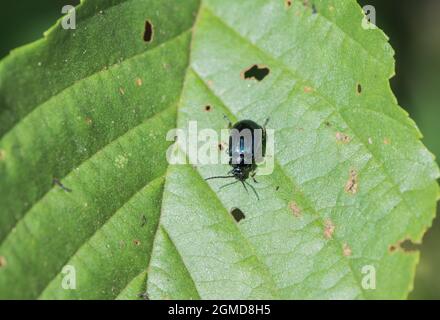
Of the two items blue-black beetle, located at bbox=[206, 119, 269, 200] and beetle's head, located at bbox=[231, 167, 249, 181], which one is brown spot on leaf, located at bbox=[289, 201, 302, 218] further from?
beetle's head, located at bbox=[231, 167, 249, 181]

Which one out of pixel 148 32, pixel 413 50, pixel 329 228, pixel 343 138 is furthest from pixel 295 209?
pixel 413 50

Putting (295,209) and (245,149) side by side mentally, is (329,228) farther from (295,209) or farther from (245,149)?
(245,149)

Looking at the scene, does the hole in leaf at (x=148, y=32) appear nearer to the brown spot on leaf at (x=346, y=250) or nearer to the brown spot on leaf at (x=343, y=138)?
the brown spot on leaf at (x=343, y=138)

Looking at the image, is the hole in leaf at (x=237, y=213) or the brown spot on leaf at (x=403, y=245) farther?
the hole in leaf at (x=237, y=213)

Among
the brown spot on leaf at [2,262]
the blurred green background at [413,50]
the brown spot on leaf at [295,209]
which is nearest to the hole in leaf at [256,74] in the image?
the brown spot on leaf at [295,209]

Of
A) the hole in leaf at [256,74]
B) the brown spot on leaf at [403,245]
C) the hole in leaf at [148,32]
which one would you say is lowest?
the brown spot on leaf at [403,245]

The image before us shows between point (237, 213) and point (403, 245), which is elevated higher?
point (237, 213)
